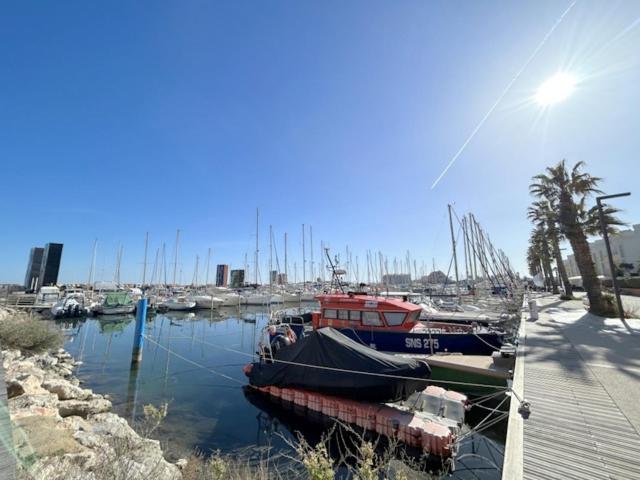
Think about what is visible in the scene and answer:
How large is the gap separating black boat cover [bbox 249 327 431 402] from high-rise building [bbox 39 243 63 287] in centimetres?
8886

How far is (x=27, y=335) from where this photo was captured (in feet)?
46.7

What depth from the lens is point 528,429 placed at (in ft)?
15.2

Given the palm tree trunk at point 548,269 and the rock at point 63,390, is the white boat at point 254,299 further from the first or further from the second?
the palm tree trunk at point 548,269

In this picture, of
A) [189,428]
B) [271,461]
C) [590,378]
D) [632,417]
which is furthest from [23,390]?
[590,378]

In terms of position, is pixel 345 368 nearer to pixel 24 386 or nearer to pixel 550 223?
pixel 24 386

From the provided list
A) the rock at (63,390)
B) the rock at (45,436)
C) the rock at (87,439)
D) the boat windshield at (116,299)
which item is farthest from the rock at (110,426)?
the boat windshield at (116,299)

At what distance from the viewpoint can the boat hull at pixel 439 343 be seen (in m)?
12.3

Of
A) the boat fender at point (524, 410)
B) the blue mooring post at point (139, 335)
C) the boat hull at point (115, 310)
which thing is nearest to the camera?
the boat fender at point (524, 410)

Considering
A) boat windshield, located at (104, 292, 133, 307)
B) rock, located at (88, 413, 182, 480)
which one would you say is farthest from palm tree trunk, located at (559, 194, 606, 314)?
boat windshield, located at (104, 292, 133, 307)

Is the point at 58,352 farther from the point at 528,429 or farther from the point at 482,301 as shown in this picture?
the point at 482,301

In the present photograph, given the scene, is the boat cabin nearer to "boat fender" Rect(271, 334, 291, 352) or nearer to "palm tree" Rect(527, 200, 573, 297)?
"boat fender" Rect(271, 334, 291, 352)

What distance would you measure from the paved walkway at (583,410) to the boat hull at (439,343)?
7.89 ft

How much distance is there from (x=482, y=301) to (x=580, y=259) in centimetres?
768

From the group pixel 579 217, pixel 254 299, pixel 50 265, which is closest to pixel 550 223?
pixel 579 217
